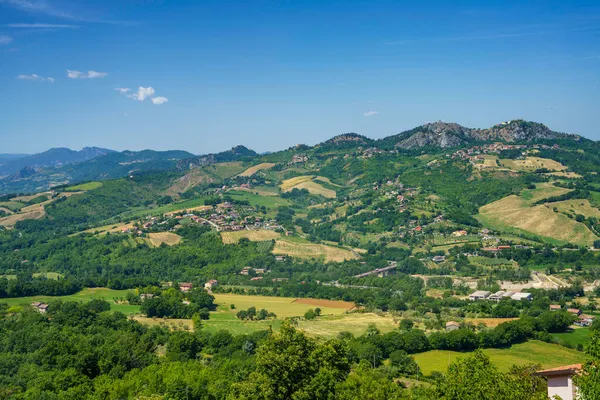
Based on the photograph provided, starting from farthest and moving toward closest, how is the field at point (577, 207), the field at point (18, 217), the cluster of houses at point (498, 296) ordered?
the field at point (18, 217)
the field at point (577, 207)
the cluster of houses at point (498, 296)

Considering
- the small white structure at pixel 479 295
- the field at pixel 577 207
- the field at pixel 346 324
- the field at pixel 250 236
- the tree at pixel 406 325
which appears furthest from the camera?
the field at pixel 577 207

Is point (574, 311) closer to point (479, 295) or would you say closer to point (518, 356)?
point (479, 295)

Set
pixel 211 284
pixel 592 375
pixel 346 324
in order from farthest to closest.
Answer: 1. pixel 211 284
2. pixel 346 324
3. pixel 592 375

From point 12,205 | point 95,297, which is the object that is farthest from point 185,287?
point 12,205

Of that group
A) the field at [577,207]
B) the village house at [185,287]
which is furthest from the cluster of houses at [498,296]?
the field at [577,207]

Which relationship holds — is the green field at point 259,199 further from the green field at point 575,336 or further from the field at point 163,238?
the green field at point 575,336

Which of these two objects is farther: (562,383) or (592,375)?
(562,383)

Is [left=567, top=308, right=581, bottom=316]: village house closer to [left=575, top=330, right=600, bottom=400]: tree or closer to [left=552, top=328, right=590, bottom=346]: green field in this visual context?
[left=552, top=328, right=590, bottom=346]: green field

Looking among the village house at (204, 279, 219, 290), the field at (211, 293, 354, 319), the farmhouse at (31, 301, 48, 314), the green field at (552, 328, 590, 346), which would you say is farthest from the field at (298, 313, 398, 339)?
the farmhouse at (31, 301, 48, 314)
